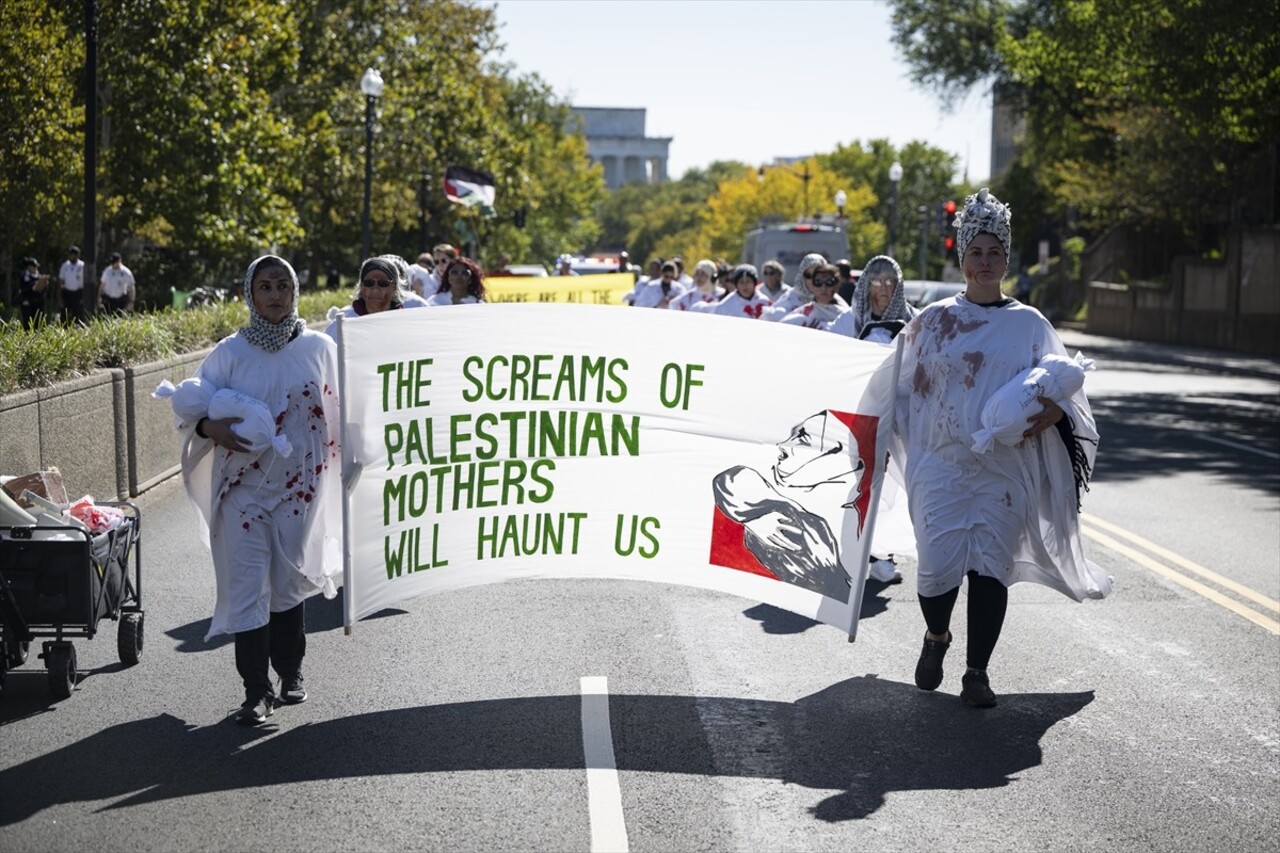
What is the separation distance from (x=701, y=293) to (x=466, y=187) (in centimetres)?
1663

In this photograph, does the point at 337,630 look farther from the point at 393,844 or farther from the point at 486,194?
the point at 486,194

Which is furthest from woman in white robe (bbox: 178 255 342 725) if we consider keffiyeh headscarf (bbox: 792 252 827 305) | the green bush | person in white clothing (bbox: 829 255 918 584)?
keffiyeh headscarf (bbox: 792 252 827 305)

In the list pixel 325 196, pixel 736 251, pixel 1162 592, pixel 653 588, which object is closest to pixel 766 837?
pixel 653 588

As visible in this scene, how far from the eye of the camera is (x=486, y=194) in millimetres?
38344

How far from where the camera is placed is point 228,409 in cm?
654

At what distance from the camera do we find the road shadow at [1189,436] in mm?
16609

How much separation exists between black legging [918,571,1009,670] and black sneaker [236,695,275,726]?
2.67m

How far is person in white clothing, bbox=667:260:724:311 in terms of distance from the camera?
21438 mm

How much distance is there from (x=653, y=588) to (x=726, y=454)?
2.71 meters

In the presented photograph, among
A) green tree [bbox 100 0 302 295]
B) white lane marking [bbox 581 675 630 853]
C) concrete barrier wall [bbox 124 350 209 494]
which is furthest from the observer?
green tree [bbox 100 0 302 295]

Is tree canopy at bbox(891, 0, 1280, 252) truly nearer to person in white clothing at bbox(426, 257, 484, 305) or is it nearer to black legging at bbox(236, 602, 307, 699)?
person in white clothing at bbox(426, 257, 484, 305)

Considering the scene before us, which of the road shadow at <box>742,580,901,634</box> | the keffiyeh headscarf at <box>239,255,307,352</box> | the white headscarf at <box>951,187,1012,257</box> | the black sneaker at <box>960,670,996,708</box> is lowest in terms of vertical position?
the road shadow at <box>742,580,901,634</box>

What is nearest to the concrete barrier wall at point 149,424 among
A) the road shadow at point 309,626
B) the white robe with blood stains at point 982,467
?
the road shadow at point 309,626

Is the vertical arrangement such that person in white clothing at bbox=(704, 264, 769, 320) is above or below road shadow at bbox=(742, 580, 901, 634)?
above
